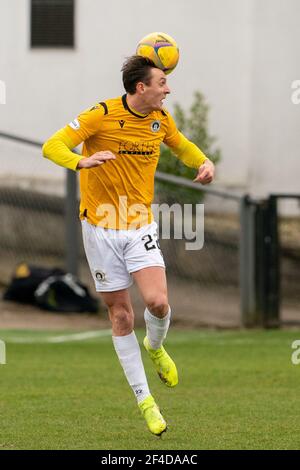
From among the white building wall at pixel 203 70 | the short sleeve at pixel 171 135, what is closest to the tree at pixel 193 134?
the white building wall at pixel 203 70

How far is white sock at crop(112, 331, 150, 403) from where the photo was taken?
8.80 meters

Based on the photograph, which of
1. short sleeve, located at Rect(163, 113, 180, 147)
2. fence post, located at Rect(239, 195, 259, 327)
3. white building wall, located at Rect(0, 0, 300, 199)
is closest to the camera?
short sleeve, located at Rect(163, 113, 180, 147)

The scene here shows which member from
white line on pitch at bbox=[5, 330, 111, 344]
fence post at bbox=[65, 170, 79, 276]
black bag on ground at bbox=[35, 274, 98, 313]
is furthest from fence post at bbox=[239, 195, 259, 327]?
fence post at bbox=[65, 170, 79, 276]

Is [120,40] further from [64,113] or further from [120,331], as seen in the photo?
[120,331]

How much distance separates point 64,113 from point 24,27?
1.56 m

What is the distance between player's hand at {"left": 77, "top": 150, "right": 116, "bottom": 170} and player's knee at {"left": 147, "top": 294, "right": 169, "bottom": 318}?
1000mm

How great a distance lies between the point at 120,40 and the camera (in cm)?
2186

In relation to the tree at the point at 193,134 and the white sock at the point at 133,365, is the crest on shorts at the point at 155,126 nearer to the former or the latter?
the white sock at the point at 133,365

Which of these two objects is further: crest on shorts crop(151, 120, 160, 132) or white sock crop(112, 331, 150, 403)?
crest on shorts crop(151, 120, 160, 132)

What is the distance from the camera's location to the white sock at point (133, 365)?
8.80 metres

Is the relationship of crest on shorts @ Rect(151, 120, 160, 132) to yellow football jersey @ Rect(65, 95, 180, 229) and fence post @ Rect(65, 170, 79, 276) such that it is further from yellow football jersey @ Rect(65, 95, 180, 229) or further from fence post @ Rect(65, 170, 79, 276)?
fence post @ Rect(65, 170, 79, 276)

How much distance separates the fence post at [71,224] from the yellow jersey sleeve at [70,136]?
30.9 ft
